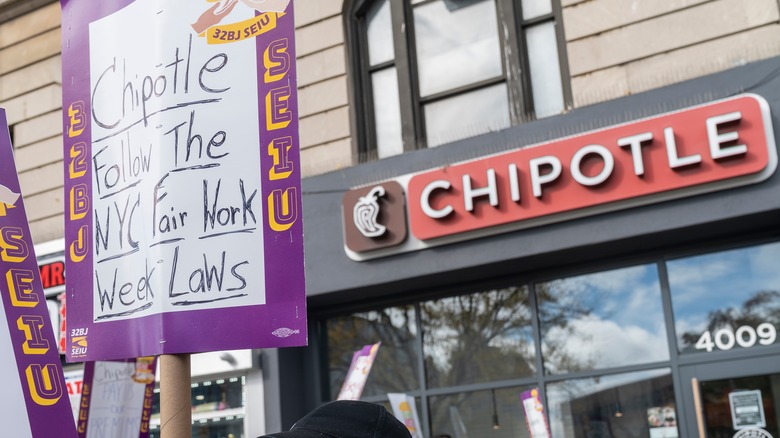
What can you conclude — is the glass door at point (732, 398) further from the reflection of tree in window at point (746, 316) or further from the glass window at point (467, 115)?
the glass window at point (467, 115)

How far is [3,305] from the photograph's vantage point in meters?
3.76

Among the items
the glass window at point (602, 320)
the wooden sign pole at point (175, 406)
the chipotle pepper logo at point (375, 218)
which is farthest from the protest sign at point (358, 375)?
the wooden sign pole at point (175, 406)

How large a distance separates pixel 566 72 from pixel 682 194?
5.58ft

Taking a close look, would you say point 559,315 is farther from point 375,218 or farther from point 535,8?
point 535,8

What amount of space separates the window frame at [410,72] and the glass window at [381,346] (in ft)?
5.32

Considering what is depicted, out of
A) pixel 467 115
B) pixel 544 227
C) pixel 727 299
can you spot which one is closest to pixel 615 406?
pixel 727 299

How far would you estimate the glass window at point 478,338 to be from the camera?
29.0ft

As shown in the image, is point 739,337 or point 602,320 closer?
point 739,337

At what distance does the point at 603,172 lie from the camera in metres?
7.81

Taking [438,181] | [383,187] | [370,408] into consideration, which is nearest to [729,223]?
[438,181]

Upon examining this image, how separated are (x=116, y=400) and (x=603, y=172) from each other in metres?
4.28

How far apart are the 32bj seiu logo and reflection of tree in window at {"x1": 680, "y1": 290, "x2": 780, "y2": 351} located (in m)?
5.57

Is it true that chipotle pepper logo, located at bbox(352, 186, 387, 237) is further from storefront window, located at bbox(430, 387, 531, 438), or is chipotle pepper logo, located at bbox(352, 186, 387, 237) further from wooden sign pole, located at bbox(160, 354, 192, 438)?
wooden sign pole, located at bbox(160, 354, 192, 438)

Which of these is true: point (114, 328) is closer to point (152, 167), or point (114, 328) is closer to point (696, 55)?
point (152, 167)
